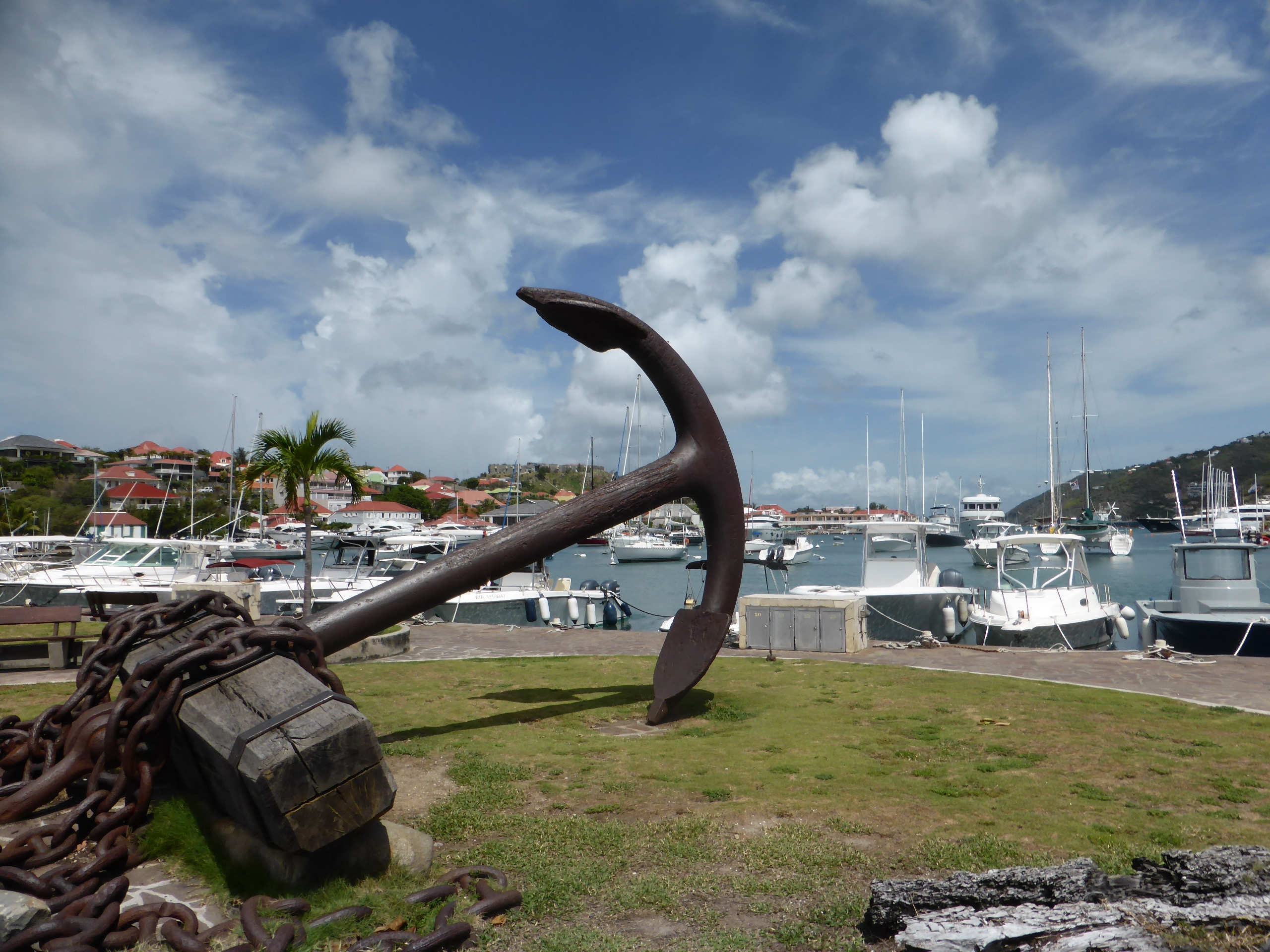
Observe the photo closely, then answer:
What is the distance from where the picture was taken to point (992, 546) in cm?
4988

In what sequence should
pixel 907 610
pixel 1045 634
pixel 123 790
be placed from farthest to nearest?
pixel 907 610, pixel 1045 634, pixel 123 790

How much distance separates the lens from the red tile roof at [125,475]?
6231 centimetres

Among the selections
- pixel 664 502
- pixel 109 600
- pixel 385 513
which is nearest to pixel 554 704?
pixel 664 502

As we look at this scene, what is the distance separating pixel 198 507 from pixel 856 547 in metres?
65.2

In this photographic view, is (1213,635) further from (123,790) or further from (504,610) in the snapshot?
(123,790)

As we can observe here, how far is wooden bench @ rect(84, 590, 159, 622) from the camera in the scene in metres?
10.1

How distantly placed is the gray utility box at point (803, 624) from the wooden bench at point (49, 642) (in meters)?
8.03

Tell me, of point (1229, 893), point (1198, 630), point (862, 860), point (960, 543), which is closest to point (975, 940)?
point (1229, 893)

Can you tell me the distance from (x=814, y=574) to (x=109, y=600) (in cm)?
4225

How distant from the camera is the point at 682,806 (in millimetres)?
4574

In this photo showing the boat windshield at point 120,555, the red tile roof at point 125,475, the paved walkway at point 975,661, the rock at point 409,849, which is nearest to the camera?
the rock at point 409,849

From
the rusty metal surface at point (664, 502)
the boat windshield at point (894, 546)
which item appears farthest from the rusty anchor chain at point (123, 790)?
the boat windshield at point (894, 546)

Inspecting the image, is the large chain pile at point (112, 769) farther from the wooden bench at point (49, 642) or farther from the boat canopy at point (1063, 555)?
the boat canopy at point (1063, 555)

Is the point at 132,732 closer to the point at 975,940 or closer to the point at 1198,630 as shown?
the point at 975,940
